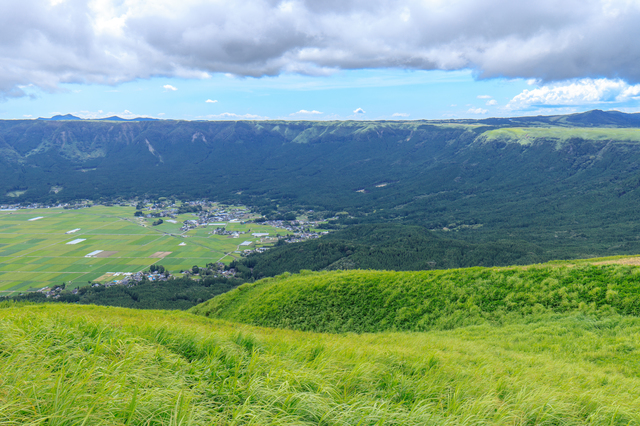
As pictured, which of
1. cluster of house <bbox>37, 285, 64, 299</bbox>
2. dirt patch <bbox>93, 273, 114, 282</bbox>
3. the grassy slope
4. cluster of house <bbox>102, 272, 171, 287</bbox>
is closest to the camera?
the grassy slope

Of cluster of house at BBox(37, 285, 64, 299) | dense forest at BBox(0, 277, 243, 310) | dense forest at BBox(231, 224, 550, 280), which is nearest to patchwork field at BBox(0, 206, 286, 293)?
cluster of house at BBox(37, 285, 64, 299)

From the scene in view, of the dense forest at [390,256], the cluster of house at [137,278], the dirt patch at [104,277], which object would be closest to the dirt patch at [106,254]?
the dirt patch at [104,277]

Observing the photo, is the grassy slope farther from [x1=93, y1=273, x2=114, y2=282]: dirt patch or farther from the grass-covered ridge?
[x1=93, y1=273, x2=114, y2=282]: dirt patch

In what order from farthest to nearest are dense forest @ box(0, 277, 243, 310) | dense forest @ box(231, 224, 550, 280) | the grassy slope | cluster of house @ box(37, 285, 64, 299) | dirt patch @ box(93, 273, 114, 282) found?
dirt patch @ box(93, 273, 114, 282) < dense forest @ box(231, 224, 550, 280) < cluster of house @ box(37, 285, 64, 299) < dense forest @ box(0, 277, 243, 310) < the grassy slope

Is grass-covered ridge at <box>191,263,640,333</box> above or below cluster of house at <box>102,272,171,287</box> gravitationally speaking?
above

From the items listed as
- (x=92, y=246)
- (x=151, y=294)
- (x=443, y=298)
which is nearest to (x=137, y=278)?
(x=151, y=294)

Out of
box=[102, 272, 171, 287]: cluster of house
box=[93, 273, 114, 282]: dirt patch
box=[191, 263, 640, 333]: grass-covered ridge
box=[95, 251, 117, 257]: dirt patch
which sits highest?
box=[191, 263, 640, 333]: grass-covered ridge

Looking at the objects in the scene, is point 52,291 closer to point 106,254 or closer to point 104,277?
point 104,277

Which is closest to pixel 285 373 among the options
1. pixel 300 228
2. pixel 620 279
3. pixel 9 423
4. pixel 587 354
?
pixel 9 423
